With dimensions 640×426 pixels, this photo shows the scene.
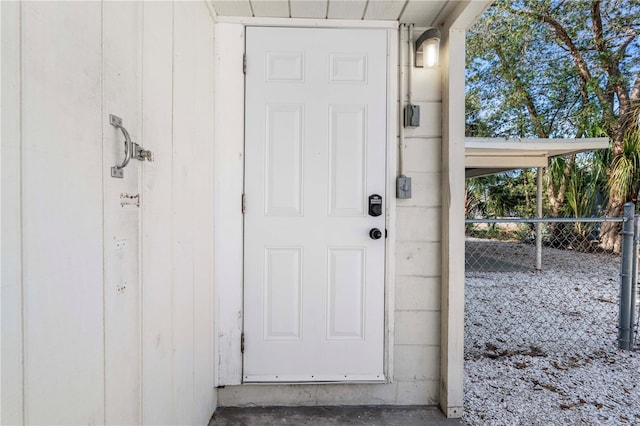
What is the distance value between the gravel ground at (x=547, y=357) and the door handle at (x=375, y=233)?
3.71 feet

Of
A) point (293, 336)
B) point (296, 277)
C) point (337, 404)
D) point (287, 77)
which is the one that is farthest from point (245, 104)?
point (337, 404)

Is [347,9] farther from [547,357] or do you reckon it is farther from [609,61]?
[609,61]

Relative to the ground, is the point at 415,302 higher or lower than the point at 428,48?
lower

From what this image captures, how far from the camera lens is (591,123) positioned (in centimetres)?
541

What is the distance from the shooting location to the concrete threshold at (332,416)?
164cm

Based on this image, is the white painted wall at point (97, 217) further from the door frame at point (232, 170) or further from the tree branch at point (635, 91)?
the tree branch at point (635, 91)

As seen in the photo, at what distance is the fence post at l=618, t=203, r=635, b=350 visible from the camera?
2.21m

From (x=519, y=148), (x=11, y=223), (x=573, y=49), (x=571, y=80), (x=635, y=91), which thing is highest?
(x=573, y=49)

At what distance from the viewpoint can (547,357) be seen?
2268 mm

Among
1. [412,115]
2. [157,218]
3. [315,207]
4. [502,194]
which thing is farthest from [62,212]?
[502,194]

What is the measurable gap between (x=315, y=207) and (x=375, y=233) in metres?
0.38

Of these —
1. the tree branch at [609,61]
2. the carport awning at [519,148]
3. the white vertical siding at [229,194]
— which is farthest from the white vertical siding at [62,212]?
the tree branch at [609,61]

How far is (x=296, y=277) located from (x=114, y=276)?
3.26ft

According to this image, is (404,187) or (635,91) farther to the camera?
(635,91)
